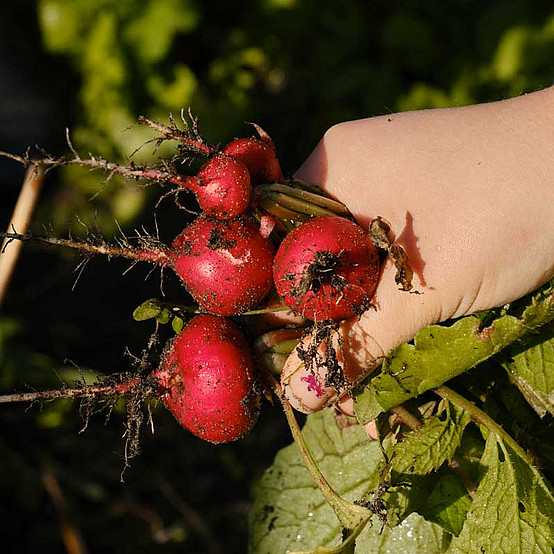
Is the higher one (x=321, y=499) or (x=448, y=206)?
(x=448, y=206)

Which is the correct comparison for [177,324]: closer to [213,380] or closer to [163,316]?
[163,316]

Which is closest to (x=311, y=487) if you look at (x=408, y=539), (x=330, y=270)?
(x=408, y=539)

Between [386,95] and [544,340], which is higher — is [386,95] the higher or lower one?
the lower one

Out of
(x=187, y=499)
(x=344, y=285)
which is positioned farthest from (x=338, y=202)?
(x=187, y=499)

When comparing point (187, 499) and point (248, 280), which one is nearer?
point (248, 280)

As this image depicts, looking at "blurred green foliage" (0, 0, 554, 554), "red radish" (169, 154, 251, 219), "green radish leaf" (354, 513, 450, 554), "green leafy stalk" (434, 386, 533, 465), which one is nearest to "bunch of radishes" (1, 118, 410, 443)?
"red radish" (169, 154, 251, 219)

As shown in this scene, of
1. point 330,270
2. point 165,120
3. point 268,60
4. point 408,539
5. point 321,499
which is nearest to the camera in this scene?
point 330,270

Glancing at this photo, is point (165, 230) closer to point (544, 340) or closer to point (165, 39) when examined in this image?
point (165, 39)
